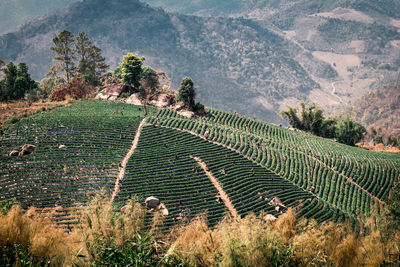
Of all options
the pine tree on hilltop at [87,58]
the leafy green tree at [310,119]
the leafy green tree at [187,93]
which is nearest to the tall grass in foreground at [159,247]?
the leafy green tree at [187,93]

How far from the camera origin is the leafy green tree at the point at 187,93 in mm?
80688

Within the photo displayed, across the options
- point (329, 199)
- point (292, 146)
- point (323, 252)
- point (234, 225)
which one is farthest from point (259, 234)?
point (292, 146)

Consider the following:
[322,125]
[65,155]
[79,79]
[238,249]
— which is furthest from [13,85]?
[322,125]

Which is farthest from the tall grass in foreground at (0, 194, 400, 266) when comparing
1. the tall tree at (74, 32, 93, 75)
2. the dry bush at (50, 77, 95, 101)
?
the tall tree at (74, 32, 93, 75)

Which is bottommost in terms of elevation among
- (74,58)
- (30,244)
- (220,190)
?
(220,190)

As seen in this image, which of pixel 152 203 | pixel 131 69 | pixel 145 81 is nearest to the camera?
pixel 152 203

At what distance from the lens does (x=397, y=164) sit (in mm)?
71750

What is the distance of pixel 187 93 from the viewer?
8106cm

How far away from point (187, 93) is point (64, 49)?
144 ft

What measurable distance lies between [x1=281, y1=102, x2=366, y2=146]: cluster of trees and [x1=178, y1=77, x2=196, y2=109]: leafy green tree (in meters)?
38.5

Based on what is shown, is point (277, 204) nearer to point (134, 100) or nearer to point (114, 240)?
point (114, 240)

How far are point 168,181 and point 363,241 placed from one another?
1326 inches

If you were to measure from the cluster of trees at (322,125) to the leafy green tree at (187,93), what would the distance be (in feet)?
126

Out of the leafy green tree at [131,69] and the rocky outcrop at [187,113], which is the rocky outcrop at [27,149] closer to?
the rocky outcrop at [187,113]
